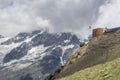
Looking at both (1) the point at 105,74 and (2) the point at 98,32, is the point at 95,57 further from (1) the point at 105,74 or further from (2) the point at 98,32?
(1) the point at 105,74

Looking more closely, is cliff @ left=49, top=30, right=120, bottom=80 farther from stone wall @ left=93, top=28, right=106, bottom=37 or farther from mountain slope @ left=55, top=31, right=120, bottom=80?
stone wall @ left=93, top=28, right=106, bottom=37

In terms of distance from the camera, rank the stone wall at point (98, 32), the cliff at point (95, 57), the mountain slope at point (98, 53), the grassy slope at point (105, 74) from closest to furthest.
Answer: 1. the grassy slope at point (105, 74)
2. the cliff at point (95, 57)
3. the mountain slope at point (98, 53)
4. the stone wall at point (98, 32)

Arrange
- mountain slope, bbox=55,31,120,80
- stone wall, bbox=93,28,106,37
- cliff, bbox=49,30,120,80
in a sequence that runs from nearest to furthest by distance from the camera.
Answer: cliff, bbox=49,30,120,80 → mountain slope, bbox=55,31,120,80 → stone wall, bbox=93,28,106,37

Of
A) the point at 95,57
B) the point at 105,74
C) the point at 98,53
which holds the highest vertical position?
the point at 98,53

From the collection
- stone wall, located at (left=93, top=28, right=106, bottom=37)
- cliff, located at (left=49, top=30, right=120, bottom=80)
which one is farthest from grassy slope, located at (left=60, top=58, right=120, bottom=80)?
stone wall, located at (left=93, top=28, right=106, bottom=37)

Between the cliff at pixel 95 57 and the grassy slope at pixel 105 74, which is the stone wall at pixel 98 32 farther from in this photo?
the grassy slope at pixel 105 74

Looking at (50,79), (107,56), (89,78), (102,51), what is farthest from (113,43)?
(89,78)

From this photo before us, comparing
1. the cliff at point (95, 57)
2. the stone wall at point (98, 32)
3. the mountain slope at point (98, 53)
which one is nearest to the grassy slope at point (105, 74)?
the cliff at point (95, 57)

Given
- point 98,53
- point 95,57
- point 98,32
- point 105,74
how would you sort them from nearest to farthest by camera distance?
point 105,74 < point 95,57 < point 98,53 < point 98,32

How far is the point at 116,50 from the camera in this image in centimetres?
12275

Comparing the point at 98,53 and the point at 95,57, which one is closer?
the point at 95,57

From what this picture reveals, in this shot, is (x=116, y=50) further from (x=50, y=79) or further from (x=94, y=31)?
(x=94, y=31)

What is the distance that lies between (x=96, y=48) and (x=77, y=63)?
32.8ft

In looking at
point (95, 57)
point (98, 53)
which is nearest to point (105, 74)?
point (95, 57)
